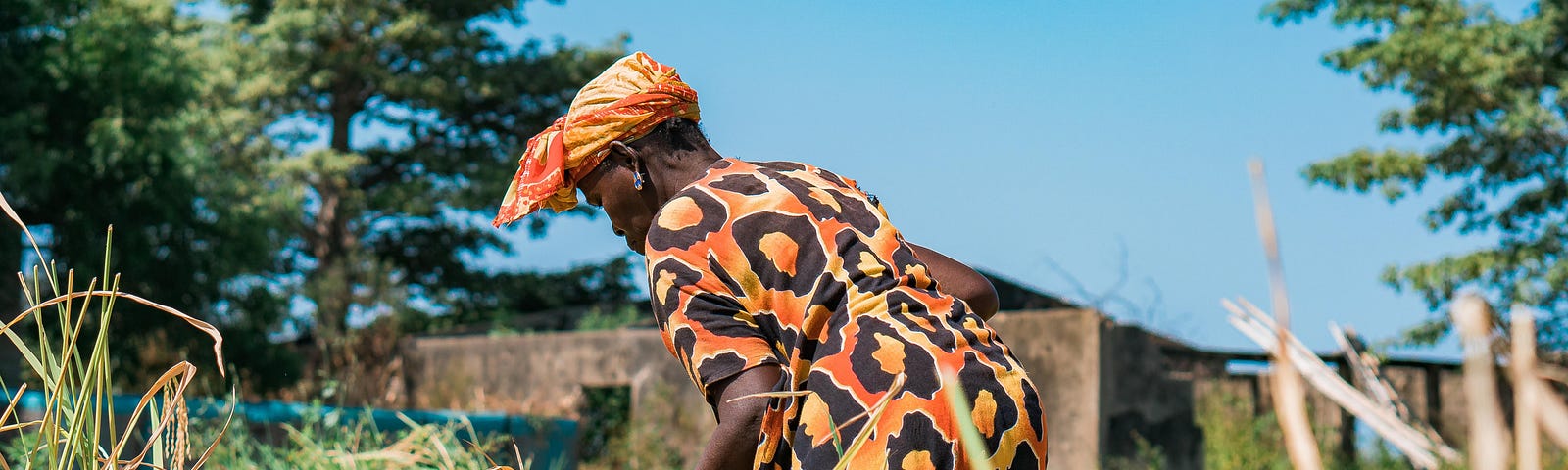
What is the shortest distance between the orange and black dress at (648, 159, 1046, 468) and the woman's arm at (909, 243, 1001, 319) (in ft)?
0.54

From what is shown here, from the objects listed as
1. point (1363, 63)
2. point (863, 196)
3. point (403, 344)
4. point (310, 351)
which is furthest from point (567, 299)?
point (863, 196)

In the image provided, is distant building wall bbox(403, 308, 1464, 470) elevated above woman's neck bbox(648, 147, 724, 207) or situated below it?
below

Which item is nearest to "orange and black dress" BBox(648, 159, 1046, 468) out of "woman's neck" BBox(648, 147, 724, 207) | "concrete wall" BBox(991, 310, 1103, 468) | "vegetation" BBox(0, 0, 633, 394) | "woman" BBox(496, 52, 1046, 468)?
"woman" BBox(496, 52, 1046, 468)

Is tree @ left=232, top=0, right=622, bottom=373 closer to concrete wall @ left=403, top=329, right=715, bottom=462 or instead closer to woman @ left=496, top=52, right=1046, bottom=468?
concrete wall @ left=403, top=329, right=715, bottom=462

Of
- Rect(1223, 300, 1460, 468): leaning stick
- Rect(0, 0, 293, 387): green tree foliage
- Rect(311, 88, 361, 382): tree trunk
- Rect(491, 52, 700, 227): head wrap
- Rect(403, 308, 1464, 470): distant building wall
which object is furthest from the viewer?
Rect(311, 88, 361, 382): tree trunk

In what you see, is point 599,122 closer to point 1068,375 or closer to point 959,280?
point 959,280

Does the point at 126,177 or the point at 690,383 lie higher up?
the point at 126,177

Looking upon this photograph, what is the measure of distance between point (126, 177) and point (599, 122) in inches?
411

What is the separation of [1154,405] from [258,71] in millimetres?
12998

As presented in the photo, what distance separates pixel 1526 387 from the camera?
1.27ft

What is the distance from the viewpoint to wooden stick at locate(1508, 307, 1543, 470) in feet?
1.23

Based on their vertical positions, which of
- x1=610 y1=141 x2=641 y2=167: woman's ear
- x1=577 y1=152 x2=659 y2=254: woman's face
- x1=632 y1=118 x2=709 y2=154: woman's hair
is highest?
x1=632 y1=118 x2=709 y2=154: woman's hair

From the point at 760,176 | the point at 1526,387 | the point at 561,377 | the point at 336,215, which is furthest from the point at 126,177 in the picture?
the point at 1526,387

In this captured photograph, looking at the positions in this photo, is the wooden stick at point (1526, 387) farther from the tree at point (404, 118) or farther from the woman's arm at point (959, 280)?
the tree at point (404, 118)
